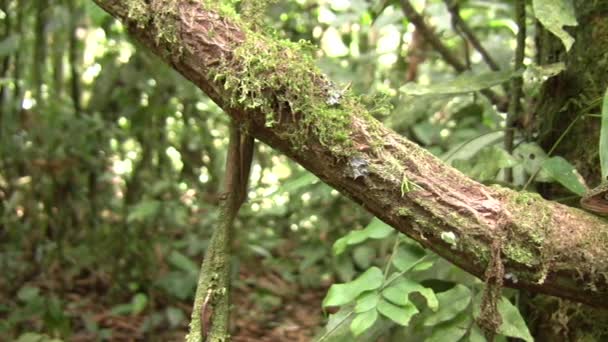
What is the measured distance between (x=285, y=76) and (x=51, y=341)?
114 centimetres

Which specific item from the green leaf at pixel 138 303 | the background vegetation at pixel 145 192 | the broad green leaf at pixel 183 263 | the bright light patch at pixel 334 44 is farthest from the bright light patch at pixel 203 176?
the bright light patch at pixel 334 44

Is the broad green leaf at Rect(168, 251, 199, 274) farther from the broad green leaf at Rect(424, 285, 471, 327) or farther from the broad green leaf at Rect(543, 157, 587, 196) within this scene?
the broad green leaf at Rect(543, 157, 587, 196)

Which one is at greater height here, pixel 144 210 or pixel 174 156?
pixel 174 156

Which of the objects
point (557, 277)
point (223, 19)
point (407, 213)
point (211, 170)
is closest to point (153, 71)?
point (211, 170)

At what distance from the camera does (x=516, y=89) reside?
205cm

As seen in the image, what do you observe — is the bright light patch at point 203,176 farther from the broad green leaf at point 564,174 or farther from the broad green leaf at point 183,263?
the broad green leaf at point 564,174

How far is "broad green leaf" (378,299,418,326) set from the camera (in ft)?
4.91

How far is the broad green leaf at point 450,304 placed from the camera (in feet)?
5.41

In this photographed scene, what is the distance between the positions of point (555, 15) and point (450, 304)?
743mm

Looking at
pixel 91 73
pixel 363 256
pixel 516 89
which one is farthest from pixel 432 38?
pixel 91 73

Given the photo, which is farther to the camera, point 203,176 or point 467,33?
point 203,176

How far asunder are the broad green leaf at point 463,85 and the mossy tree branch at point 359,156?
16.3 inches

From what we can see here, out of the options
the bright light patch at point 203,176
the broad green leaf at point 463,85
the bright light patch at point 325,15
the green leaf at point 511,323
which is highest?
the bright light patch at point 325,15

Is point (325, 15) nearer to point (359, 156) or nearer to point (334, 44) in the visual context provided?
point (334, 44)
